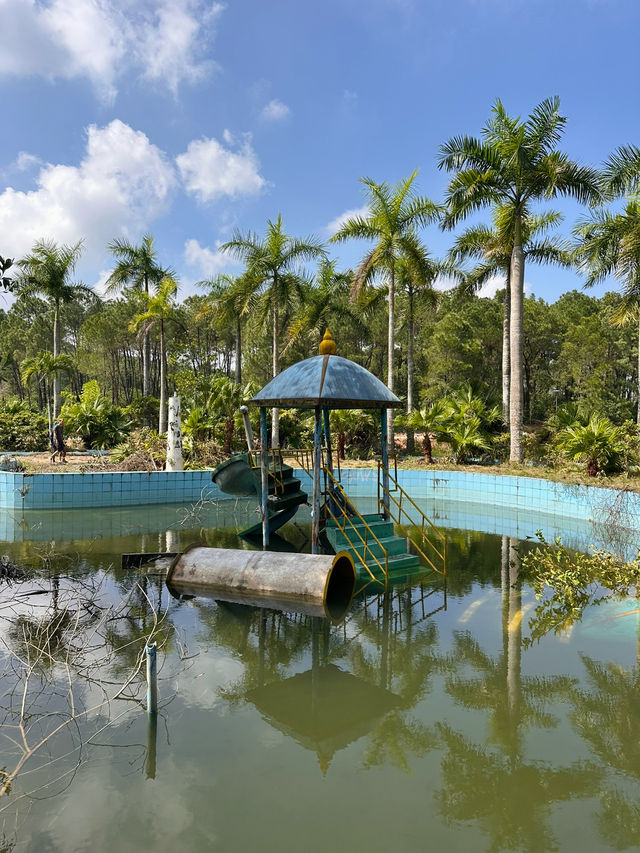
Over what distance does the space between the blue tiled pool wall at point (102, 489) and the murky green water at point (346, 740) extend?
8.57 metres

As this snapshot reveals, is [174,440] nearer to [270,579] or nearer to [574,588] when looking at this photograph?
[270,579]

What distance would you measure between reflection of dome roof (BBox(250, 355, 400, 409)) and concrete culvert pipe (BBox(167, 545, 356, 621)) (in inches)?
99.8

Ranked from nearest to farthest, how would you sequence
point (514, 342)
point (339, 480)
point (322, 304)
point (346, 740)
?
Answer: point (346, 740) < point (339, 480) < point (514, 342) < point (322, 304)

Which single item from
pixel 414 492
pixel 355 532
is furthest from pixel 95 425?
pixel 355 532

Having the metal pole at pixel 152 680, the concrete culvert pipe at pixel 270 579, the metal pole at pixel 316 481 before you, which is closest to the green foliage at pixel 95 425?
the metal pole at pixel 316 481

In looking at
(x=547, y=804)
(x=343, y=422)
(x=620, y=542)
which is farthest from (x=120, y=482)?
(x=547, y=804)

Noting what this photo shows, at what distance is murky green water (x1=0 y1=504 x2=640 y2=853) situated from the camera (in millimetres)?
3770

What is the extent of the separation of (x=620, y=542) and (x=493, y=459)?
34.2 feet

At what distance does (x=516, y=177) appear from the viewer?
19.5 meters

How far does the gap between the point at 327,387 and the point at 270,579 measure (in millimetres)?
3099

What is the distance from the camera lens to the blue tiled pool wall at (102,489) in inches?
627

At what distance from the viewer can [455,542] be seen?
41.1 feet

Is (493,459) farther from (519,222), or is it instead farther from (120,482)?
(120,482)

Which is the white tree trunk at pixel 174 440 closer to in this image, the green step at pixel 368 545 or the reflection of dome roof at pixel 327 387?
the reflection of dome roof at pixel 327 387
